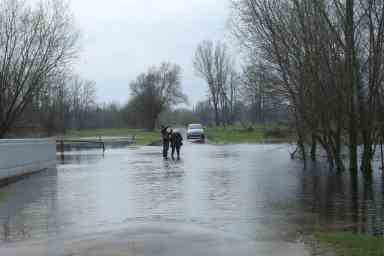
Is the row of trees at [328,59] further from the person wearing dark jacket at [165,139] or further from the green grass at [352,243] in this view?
the green grass at [352,243]

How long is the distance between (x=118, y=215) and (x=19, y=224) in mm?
1796

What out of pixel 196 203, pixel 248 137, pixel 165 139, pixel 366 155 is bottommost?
pixel 196 203

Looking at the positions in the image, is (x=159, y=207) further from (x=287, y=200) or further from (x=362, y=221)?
(x=362, y=221)

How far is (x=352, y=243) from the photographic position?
7.74 meters

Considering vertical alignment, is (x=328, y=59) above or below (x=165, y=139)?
above

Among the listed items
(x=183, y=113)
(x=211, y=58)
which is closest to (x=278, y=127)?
(x=211, y=58)

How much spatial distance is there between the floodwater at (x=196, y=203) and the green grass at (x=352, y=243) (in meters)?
0.52

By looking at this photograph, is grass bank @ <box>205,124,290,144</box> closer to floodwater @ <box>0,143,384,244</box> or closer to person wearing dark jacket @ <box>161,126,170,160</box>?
person wearing dark jacket @ <box>161,126,170,160</box>

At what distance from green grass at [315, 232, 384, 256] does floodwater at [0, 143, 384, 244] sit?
0.52 metres

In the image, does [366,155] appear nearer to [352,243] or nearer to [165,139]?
[165,139]

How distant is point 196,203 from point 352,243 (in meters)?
5.17

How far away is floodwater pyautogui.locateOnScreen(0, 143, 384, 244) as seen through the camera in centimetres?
957

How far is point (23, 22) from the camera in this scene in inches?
1112

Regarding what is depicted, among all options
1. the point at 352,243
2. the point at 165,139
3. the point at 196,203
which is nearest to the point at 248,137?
the point at 165,139
